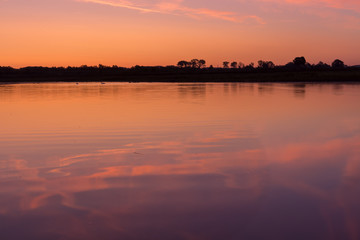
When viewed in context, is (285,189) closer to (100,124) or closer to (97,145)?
(97,145)

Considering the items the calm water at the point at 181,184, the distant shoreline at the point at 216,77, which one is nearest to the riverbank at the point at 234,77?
the distant shoreline at the point at 216,77

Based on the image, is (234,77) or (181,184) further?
(234,77)

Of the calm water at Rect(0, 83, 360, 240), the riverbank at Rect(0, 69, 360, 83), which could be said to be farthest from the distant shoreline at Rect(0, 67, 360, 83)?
the calm water at Rect(0, 83, 360, 240)

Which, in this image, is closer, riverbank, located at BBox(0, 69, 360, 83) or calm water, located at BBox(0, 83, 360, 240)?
calm water, located at BBox(0, 83, 360, 240)

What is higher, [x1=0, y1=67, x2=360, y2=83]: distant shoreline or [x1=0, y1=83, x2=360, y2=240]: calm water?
[x1=0, y1=67, x2=360, y2=83]: distant shoreline

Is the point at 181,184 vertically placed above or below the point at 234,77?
below

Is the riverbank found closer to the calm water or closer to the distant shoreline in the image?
the distant shoreline

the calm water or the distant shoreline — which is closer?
the calm water

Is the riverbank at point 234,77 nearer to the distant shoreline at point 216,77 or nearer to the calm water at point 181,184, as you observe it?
the distant shoreline at point 216,77

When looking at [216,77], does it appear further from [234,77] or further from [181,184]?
[181,184]

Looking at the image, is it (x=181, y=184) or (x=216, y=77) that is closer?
(x=181, y=184)

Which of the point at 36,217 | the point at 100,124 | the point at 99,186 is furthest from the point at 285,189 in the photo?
the point at 100,124

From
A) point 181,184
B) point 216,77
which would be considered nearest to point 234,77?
point 216,77

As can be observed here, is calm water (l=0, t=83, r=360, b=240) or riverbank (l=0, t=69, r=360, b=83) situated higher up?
riverbank (l=0, t=69, r=360, b=83)
